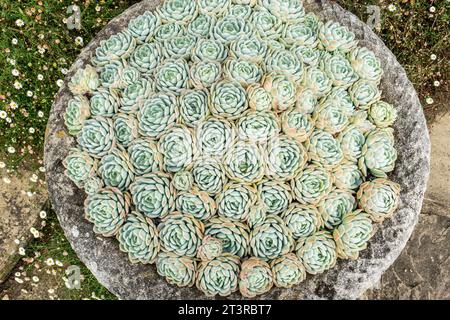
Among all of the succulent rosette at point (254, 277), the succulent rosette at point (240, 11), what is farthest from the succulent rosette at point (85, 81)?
the succulent rosette at point (254, 277)

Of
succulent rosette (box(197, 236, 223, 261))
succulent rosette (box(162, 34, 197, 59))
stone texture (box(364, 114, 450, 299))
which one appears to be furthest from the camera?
stone texture (box(364, 114, 450, 299))

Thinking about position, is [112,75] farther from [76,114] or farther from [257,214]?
[257,214]

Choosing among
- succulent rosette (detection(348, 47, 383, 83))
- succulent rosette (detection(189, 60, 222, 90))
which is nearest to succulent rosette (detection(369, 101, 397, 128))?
succulent rosette (detection(348, 47, 383, 83))

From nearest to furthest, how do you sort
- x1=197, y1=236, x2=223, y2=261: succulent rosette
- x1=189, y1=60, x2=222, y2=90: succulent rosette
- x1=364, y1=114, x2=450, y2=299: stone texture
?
1. x1=197, y1=236, x2=223, y2=261: succulent rosette
2. x1=189, y1=60, x2=222, y2=90: succulent rosette
3. x1=364, y1=114, x2=450, y2=299: stone texture

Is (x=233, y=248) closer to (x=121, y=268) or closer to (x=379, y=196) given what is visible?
(x=121, y=268)

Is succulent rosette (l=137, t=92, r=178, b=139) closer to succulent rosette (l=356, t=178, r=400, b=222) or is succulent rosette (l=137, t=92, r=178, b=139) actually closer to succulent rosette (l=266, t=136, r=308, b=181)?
A: succulent rosette (l=266, t=136, r=308, b=181)

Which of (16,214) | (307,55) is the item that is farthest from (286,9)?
(16,214)
